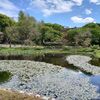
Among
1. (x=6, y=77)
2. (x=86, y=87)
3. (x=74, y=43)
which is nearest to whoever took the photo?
(x=86, y=87)

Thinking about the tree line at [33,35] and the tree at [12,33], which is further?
the tree line at [33,35]

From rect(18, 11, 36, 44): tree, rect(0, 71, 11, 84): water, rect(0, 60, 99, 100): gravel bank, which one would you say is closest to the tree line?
rect(18, 11, 36, 44): tree

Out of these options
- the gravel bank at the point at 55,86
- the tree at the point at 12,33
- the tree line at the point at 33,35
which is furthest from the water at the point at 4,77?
the tree at the point at 12,33

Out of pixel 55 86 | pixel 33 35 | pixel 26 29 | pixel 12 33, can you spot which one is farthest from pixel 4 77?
pixel 12 33

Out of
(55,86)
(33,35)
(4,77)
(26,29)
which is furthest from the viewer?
(33,35)

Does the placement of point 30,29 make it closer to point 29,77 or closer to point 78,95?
point 29,77

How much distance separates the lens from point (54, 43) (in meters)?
129

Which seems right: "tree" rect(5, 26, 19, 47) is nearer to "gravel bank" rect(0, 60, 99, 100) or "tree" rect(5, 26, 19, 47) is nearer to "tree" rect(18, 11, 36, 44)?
"tree" rect(18, 11, 36, 44)

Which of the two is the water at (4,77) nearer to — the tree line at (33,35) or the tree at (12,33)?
the tree line at (33,35)

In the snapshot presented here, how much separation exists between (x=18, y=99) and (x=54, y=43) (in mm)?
110504

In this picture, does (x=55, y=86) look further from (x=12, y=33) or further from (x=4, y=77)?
Answer: (x=12, y=33)

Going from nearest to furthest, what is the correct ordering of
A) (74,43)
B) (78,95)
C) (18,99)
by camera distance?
1. (18,99)
2. (78,95)
3. (74,43)

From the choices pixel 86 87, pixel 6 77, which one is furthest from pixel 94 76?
pixel 6 77

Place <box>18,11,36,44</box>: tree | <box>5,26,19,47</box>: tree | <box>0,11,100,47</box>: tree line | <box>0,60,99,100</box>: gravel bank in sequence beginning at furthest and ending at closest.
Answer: <box>0,11,100,47</box>: tree line < <box>5,26,19,47</box>: tree < <box>18,11,36,44</box>: tree < <box>0,60,99,100</box>: gravel bank
